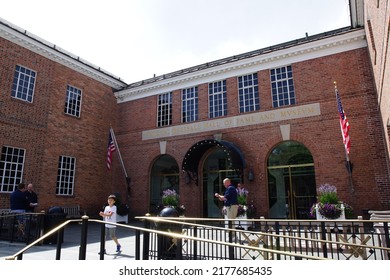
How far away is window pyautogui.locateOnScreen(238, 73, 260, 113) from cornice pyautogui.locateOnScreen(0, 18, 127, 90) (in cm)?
873

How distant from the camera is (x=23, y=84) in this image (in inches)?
565

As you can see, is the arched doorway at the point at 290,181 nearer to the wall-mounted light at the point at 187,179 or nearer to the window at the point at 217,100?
the window at the point at 217,100

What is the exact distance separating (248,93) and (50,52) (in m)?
10.8

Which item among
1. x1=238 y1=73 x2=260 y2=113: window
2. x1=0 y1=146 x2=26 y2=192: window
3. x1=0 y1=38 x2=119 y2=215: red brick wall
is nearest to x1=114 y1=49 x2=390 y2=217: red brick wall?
x1=238 y1=73 x2=260 y2=113: window

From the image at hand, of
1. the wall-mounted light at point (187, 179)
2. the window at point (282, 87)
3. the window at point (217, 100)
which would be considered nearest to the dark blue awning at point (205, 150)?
the wall-mounted light at point (187, 179)

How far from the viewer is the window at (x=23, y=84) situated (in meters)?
14.0

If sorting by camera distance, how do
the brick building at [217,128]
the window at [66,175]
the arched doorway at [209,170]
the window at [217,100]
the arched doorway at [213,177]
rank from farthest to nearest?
the window at [217,100] → the window at [66,175] → the arched doorway at [213,177] → the arched doorway at [209,170] → the brick building at [217,128]

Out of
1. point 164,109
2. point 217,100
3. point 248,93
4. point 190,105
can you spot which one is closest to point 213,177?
point 217,100

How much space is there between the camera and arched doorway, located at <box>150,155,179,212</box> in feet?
55.8

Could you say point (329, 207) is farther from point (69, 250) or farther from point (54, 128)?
point (54, 128)

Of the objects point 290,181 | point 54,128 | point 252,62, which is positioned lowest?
point 290,181

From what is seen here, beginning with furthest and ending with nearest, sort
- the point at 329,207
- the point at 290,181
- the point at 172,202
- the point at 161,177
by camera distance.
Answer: the point at 161,177, the point at 172,202, the point at 290,181, the point at 329,207

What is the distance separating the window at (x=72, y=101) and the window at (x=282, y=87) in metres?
11.2
